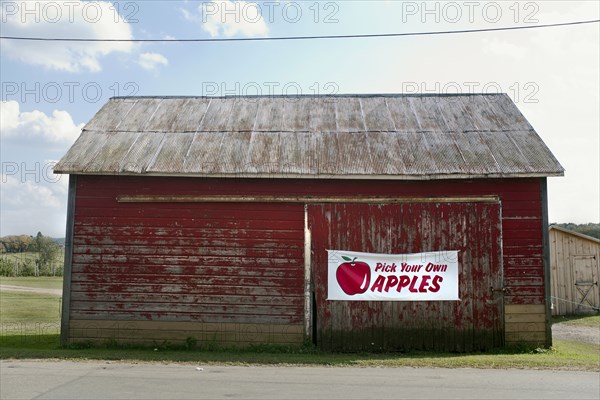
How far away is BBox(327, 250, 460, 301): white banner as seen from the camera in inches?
448

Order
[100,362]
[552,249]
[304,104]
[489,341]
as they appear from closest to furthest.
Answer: [100,362] < [489,341] < [304,104] < [552,249]

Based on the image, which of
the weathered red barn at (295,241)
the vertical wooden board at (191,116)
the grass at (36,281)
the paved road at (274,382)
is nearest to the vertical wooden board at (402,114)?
the weathered red barn at (295,241)

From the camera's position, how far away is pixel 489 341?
1130cm

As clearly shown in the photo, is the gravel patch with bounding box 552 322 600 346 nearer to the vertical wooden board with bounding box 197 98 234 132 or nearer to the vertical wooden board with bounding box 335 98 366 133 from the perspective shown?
the vertical wooden board with bounding box 335 98 366 133

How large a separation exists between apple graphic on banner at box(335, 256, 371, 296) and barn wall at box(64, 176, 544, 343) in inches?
35.6

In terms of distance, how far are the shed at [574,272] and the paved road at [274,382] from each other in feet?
38.1

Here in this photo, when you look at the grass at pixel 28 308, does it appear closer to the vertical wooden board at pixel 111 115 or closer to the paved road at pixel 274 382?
the vertical wooden board at pixel 111 115

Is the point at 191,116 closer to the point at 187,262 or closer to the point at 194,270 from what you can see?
the point at 187,262

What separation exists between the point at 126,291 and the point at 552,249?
15334 millimetres

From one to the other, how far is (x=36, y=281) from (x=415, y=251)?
91.0ft

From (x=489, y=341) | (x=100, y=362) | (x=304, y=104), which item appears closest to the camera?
(x=100, y=362)

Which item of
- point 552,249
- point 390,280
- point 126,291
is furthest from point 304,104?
point 552,249

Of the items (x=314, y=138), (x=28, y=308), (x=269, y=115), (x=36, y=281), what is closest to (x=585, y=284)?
(x=314, y=138)

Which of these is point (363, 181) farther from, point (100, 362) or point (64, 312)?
point (64, 312)
